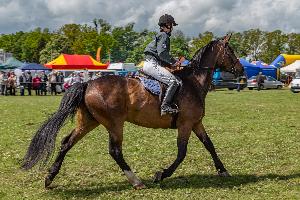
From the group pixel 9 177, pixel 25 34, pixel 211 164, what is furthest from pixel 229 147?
pixel 25 34

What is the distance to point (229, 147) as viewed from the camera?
13.0 m

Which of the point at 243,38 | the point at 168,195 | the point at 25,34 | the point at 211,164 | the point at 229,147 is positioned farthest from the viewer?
the point at 25,34

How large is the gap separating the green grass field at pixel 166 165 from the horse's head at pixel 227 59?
2.09m

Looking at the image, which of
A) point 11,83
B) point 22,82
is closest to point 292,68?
point 22,82

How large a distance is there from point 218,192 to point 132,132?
8258 mm

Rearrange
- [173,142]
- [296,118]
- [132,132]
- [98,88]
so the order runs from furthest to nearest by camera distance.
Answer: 1. [296,118]
2. [132,132]
3. [173,142]
4. [98,88]

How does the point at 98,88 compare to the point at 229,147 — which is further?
the point at 229,147

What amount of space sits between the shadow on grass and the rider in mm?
1323

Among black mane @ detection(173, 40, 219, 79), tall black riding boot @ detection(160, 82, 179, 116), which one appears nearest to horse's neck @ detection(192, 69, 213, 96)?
black mane @ detection(173, 40, 219, 79)

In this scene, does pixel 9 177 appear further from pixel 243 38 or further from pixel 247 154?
pixel 243 38

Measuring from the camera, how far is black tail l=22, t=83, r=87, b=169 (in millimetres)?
8406

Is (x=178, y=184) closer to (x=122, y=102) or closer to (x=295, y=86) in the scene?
(x=122, y=102)

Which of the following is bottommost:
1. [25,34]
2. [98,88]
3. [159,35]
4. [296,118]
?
[296,118]

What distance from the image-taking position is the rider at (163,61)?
28.7 feet
